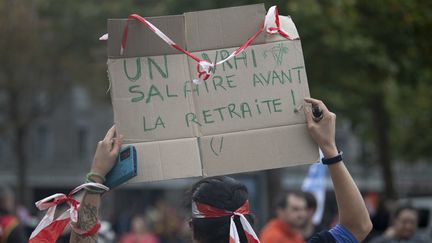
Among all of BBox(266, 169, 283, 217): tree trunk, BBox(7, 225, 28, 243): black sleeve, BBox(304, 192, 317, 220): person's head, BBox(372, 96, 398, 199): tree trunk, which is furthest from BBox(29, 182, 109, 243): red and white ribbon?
BBox(372, 96, 398, 199): tree trunk

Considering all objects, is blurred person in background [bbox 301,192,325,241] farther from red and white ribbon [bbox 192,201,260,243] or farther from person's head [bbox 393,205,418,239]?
red and white ribbon [bbox 192,201,260,243]

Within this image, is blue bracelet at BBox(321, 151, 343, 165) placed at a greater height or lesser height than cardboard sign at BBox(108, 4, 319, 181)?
lesser

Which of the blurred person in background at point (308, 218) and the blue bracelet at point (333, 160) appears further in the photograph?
the blurred person in background at point (308, 218)

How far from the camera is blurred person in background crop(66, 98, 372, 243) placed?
330 cm

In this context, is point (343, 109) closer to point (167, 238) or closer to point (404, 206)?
point (167, 238)

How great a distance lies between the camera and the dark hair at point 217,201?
130 inches

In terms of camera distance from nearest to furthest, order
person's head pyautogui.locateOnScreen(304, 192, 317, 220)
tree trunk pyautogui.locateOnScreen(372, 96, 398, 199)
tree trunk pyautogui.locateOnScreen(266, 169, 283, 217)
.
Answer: person's head pyautogui.locateOnScreen(304, 192, 317, 220) → tree trunk pyautogui.locateOnScreen(266, 169, 283, 217) → tree trunk pyautogui.locateOnScreen(372, 96, 398, 199)

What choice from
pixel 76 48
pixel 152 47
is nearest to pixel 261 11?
pixel 152 47

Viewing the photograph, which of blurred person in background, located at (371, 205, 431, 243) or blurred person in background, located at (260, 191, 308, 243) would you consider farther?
blurred person in background, located at (371, 205, 431, 243)

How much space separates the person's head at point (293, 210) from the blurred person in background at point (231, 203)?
4441 millimetres

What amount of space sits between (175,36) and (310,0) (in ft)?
34.8

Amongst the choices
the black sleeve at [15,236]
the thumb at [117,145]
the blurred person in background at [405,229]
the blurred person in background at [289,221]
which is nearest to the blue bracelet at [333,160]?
the thumb at [117,145]

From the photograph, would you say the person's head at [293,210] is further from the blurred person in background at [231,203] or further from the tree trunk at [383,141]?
the tree trunk at [383,141]

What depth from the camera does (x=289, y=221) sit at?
7.88 meters
